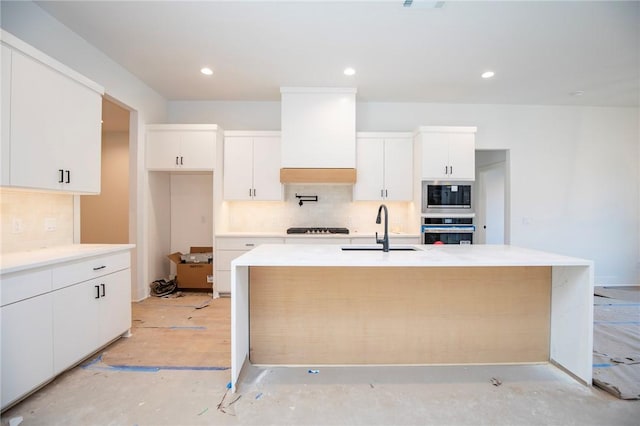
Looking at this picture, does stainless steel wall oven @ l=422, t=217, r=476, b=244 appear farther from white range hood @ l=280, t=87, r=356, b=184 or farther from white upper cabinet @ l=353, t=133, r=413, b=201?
white range hood @ l=280, t=87, r=356, b=184

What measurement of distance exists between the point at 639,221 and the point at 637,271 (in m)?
0.81

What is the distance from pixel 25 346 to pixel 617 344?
440 centimetres

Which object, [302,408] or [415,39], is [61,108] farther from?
[415,39]

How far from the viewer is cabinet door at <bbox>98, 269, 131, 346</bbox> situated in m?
2.28

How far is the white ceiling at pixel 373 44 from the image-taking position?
242 cm

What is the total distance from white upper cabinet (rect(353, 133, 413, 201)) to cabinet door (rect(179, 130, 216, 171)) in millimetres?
2073

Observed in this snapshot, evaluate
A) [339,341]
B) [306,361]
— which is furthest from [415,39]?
[306,361]

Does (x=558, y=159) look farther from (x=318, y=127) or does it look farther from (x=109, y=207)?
(x=109, y=207)

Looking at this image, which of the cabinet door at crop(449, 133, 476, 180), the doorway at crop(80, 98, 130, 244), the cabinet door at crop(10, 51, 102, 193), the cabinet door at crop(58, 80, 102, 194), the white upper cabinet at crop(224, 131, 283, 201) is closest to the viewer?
the cabinet door at crop(10, 51, 102, 193)

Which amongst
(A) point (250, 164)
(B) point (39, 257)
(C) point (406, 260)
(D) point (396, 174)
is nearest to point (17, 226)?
(B) point (39, 257)

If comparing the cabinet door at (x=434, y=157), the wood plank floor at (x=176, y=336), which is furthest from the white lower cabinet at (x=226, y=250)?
the cabinet door at (x=434, y=157)

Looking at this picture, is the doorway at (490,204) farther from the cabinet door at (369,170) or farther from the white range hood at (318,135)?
the white range hood at (318,135)

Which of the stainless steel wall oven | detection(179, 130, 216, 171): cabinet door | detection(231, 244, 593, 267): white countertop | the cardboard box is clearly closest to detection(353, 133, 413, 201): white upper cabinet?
the stainless steel wall oven

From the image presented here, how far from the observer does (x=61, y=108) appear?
219 centimetres
